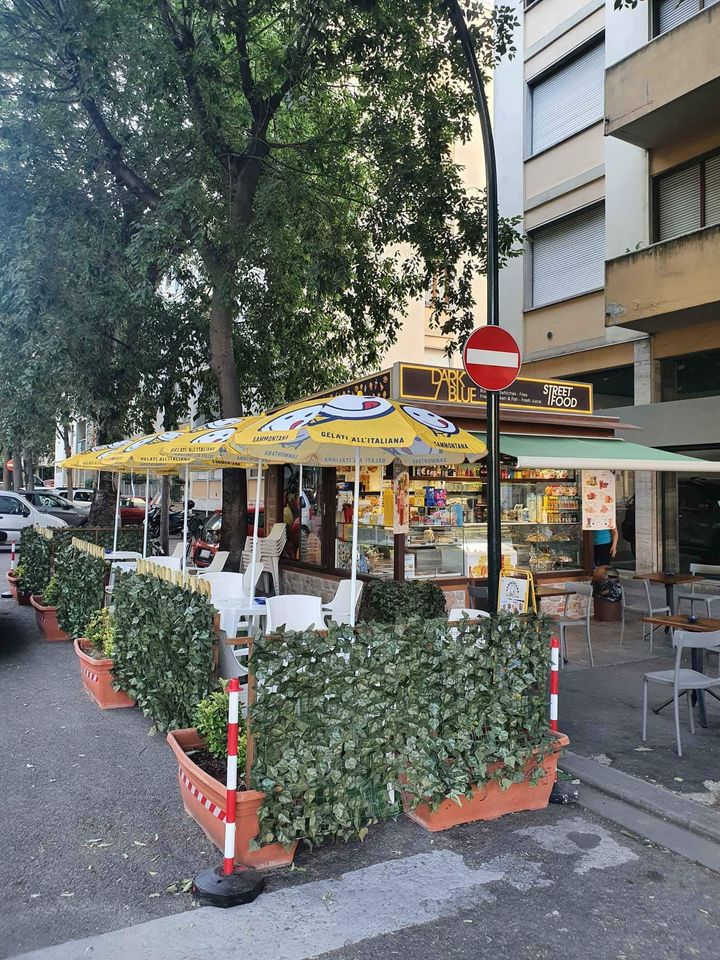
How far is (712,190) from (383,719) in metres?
13.5

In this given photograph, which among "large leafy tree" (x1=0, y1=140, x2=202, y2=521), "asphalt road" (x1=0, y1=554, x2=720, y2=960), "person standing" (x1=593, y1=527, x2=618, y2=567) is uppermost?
"large leafy tree" (x1=0, y1=140, x2=202, y2=521)

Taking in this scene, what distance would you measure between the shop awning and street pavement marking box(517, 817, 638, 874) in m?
4.65

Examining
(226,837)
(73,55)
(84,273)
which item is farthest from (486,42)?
(226,837)

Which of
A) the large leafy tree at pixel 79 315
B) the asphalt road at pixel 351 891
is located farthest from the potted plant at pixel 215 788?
the large leafy tree at pixel 79 315

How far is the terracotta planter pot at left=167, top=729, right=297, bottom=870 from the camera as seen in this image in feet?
12.1

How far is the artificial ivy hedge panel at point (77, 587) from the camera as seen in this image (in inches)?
320

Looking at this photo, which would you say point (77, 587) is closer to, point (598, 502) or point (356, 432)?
point (356, 432)

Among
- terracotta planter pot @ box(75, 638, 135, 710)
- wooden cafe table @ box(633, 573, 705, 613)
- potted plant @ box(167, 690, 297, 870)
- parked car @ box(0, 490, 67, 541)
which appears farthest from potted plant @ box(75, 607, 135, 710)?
parked car @ box(0, 490, 67, 541)

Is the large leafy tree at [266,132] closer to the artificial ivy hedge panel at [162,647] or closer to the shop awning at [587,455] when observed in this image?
the shop awning at [587,455]

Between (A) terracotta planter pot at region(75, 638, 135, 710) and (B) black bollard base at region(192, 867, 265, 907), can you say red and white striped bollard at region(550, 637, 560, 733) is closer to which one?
(B) black bollard base at region(192, 867, 265, 907)

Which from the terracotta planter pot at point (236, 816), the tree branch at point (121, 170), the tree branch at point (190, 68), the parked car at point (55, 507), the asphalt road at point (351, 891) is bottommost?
the asphalt road at point (351, 891)

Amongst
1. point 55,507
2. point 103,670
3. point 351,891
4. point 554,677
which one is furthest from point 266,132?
point 55,507

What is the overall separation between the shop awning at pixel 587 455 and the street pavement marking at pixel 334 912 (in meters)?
5.17

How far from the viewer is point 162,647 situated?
5.66m
